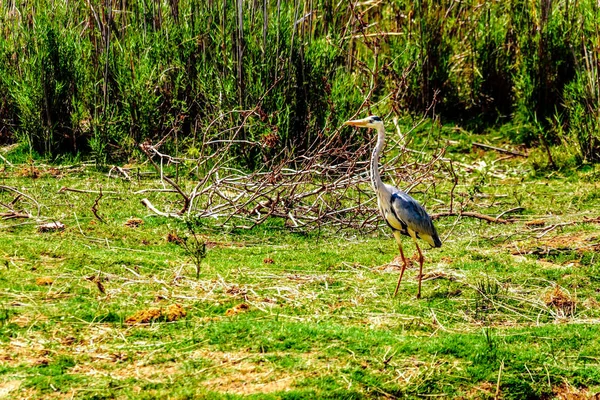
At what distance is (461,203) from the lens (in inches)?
309

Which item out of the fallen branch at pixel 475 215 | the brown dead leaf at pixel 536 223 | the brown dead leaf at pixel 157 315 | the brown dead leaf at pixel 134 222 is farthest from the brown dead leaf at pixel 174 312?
the brown dead leaf at pixel 536 223

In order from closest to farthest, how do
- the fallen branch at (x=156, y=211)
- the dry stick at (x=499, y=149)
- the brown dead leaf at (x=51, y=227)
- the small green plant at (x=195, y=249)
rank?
the small green plant at (x=195, y=249) < the brown dead leaf at (x=51, y=227) < the fallen branch at (x=156, y=211) < the dry stick at (x=499, y=149)

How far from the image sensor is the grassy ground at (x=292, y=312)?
428 cm

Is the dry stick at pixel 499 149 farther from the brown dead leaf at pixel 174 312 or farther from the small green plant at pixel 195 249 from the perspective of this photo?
the brown dead leaf at pixel 174 312

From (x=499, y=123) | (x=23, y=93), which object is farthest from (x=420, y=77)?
(x=23, y=93)

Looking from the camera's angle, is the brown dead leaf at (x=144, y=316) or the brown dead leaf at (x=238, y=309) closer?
the brown dead leaf at (x=144, y=316)

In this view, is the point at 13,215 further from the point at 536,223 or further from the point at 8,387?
the point at 536,223

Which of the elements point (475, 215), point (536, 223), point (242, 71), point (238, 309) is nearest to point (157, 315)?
point (238, 309)

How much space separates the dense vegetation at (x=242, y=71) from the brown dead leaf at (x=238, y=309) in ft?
11.1

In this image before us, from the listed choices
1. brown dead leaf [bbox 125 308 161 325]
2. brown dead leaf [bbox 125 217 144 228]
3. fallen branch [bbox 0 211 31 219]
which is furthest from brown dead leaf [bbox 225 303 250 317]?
fallen branch [bbox 0 211 31 219]

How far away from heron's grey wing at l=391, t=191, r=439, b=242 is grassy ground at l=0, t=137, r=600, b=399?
373 millimetres

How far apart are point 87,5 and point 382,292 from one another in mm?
5736

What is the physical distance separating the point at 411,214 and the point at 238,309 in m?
1.34

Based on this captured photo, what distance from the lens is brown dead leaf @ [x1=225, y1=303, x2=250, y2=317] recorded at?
506 centimetres
